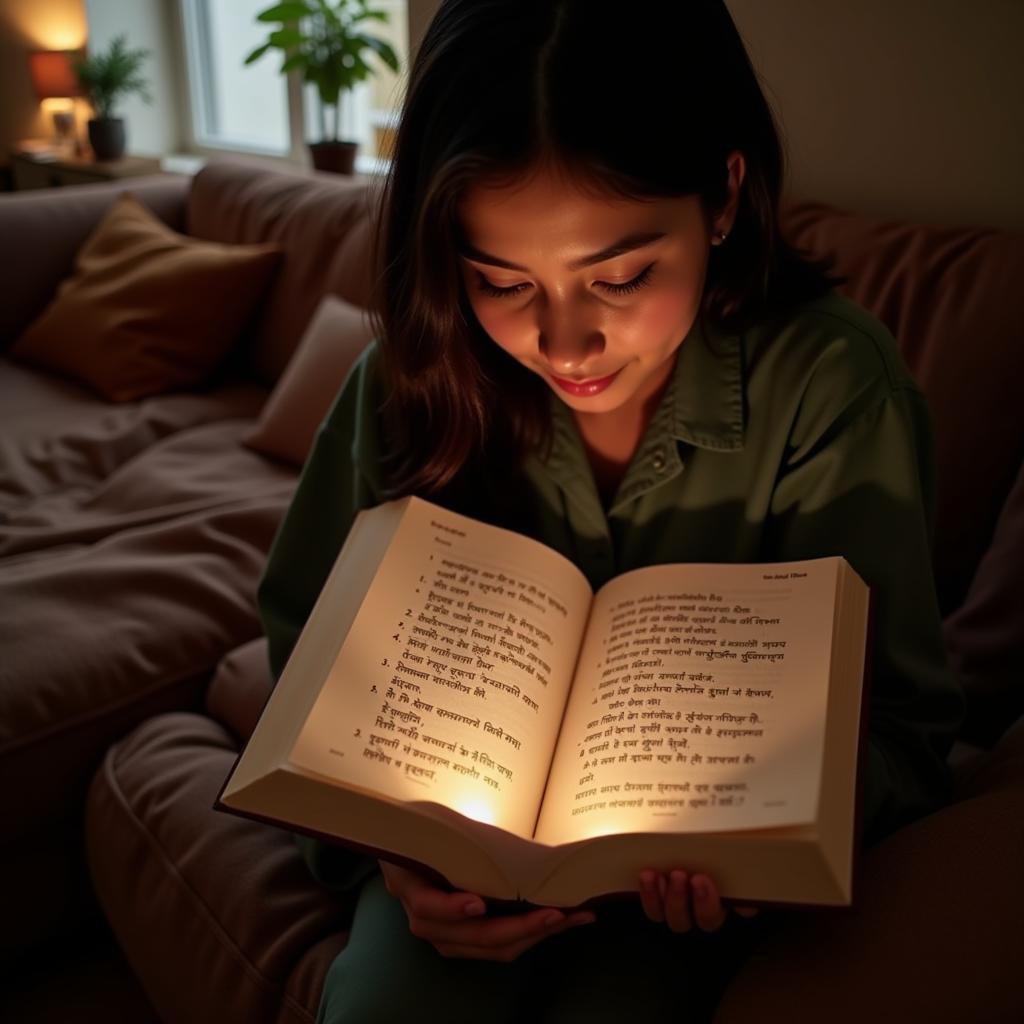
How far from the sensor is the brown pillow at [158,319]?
83.9 inches

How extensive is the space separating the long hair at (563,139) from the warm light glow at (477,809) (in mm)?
365

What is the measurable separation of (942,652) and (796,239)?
76 cm

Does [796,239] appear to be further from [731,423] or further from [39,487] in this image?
[39,487]

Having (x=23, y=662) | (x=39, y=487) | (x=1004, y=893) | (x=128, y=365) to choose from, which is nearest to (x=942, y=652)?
(x=1004, y=893)

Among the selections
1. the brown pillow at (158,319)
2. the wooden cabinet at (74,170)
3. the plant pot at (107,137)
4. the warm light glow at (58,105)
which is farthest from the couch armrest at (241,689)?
the warm light glow at (58,105)

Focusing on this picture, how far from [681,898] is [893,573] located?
0.35 m

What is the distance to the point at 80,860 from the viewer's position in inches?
52.6

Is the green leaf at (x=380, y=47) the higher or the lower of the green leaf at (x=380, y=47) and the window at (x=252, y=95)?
the higher

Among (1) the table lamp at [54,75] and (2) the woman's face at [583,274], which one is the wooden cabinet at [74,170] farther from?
(2) the woman's face at [583,274]

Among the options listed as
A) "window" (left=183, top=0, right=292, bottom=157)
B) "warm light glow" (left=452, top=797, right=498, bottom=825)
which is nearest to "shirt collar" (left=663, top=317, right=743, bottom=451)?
"warm light glow" (left=452, top=797, right=498, bottom=825)

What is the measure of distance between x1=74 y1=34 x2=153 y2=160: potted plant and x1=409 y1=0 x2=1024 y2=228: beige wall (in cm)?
269

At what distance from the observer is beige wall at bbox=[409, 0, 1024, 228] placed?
1365mm

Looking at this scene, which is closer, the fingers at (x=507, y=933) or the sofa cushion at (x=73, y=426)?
the fingers at (x=507, y=933)

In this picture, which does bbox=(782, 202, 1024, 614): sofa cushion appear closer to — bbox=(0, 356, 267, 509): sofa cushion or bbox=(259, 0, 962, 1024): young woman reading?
bbox=(259, 0, 962, 1024): young woman reading
